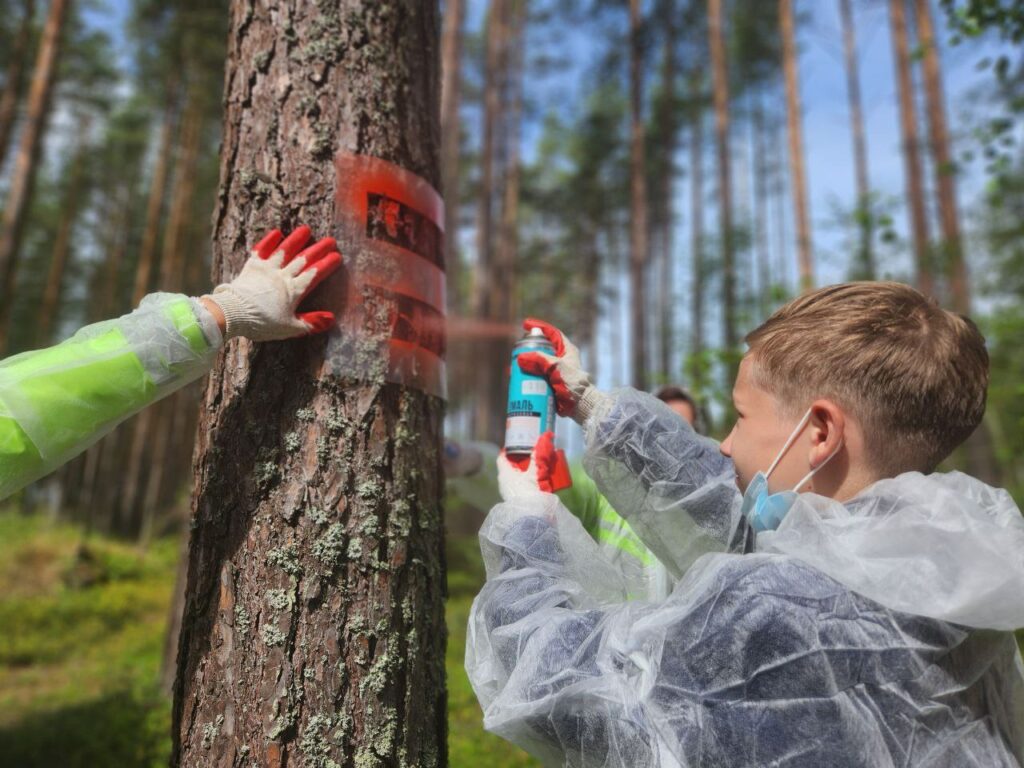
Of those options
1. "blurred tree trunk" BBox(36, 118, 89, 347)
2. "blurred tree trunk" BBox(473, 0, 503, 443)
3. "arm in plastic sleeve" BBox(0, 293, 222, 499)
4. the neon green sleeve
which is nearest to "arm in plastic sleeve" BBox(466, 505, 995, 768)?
the neon green sleeve

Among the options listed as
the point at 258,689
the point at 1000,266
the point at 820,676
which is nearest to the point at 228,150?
the point at 258,689

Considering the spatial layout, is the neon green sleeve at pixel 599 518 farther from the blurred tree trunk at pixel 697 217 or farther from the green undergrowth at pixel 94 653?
the blurred tree trunk at pixel 697 217

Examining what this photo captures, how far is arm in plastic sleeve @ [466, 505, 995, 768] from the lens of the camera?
123 cm

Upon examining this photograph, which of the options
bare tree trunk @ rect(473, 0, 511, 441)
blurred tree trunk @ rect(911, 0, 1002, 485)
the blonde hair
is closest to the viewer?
the blonde hair

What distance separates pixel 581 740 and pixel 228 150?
1669 millimetres

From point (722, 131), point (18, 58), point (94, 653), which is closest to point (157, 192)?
point (18, 58)

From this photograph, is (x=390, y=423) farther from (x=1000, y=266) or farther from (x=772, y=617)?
(x=1000, y=266)

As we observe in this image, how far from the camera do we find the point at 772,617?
1.24 meters

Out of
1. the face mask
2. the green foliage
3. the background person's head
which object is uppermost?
the background person's head

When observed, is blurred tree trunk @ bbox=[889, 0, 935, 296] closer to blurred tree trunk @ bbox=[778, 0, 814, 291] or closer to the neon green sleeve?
blurred tree trunk @ bbox=[778, 0, 814, 291]

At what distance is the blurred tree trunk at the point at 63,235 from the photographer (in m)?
19.3

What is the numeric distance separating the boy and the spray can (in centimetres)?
5

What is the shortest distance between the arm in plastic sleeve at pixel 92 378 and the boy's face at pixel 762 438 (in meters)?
1.20

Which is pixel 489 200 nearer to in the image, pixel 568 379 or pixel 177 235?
pixel 177 235
